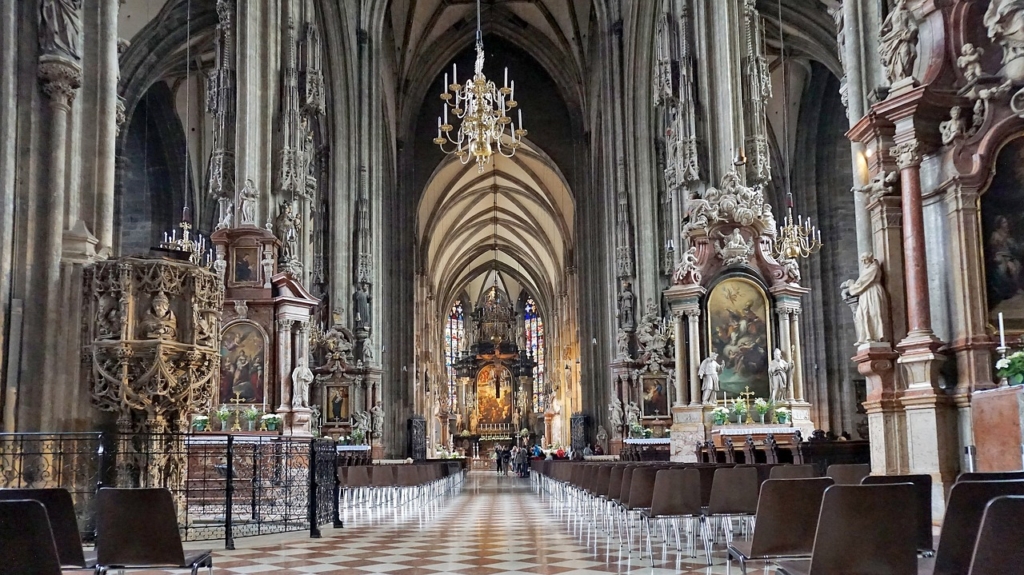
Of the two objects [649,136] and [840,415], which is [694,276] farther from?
[840,415]

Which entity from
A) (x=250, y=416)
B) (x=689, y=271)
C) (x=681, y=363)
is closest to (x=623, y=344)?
(x=681, y=363)

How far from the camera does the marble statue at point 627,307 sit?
27763mm

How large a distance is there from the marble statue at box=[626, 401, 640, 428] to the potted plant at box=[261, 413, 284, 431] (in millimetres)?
10826

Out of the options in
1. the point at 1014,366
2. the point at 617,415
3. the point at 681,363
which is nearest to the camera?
the point at 1014,366

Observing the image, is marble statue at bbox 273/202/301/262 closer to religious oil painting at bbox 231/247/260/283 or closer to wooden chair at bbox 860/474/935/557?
religious oil painting at bbox 231/247/260/283

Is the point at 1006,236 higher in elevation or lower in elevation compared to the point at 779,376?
higher

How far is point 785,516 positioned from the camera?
4555mm

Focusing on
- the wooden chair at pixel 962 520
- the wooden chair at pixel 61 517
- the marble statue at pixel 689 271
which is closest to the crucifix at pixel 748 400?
the marble statue at pixel 689 271

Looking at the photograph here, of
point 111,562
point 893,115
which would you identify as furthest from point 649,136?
point 111,562

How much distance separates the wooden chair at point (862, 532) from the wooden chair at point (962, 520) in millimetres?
256

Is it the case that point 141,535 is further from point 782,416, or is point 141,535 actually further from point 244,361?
point 782,416

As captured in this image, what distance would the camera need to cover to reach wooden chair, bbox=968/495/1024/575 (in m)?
2.60

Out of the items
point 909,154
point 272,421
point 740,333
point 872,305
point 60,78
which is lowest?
point 272,421

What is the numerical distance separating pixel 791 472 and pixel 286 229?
14.3m
